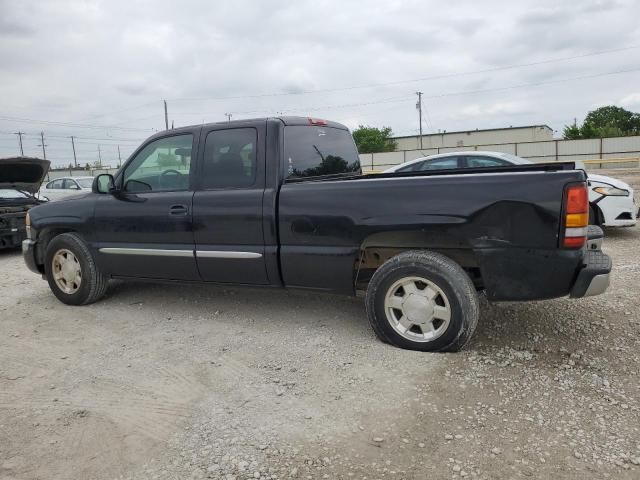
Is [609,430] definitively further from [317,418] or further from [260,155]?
[260,155]

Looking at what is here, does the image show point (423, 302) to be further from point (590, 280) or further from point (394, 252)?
point (590, 280)

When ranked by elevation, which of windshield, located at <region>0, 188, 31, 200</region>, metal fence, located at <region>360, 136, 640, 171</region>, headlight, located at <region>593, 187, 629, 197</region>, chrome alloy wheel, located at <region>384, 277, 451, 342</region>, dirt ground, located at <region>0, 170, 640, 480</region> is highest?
metal fence, located at <region>360, 136, 640, 171</region>

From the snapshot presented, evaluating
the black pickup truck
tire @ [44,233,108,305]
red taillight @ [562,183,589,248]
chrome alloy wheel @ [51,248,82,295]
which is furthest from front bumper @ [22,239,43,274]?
red taillight @ [562,183,589,248]

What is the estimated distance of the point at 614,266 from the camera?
617 cm

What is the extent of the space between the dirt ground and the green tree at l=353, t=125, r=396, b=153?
62788 mm

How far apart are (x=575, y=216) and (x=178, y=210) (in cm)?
328

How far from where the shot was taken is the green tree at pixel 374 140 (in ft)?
220

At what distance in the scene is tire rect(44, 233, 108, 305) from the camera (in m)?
5.31

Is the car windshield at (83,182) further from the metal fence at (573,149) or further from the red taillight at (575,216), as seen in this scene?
the metal fence at (573,149)

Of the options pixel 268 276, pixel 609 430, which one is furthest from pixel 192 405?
pixel 609 430

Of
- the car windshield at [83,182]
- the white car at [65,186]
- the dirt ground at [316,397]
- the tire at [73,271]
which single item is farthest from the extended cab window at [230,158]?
the car windshield at [83,182]

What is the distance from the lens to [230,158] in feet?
14.8

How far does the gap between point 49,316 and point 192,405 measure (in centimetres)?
287

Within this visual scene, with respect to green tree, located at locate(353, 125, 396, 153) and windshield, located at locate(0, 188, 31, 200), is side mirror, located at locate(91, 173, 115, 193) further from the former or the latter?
green tree, located at locate(353, 125, 396, 153)
